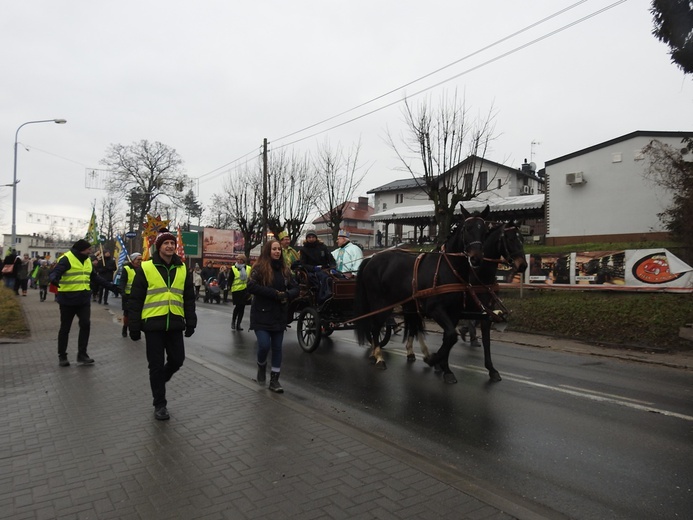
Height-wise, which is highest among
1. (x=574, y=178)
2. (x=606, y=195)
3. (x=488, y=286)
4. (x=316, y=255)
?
(x=574, y=178)

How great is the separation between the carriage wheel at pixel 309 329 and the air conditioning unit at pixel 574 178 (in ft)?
60.6

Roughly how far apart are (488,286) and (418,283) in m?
1.04

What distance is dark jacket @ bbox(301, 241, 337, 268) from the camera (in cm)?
953

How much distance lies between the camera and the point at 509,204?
1179 inches

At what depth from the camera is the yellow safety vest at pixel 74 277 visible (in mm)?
7754

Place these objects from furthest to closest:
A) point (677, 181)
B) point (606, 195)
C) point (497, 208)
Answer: point (497, 208), point (606, 195), point (677, 181)

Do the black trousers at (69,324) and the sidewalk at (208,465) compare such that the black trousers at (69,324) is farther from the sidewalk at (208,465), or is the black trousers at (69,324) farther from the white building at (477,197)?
the white building at (477,197)

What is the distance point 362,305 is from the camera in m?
8.58

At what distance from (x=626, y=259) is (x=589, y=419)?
32.2 feet

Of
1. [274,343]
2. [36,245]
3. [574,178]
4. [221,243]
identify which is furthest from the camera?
[36,245]


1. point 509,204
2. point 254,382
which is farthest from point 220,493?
point 509,204

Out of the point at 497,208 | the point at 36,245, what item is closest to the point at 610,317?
the point at 497,208

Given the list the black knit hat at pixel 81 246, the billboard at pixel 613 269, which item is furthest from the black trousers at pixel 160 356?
the billboard at pixel 613 269

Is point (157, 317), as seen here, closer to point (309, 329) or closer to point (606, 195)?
point (309, 329)
